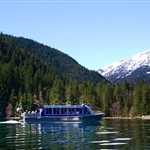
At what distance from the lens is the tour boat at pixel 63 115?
399 feet

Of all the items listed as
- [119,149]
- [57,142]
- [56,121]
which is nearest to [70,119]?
[56,121]

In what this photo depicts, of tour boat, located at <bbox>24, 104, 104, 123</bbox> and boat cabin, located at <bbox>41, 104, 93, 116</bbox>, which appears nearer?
tour boat, located at <bbox>24, 104, 104, 123</bbox>

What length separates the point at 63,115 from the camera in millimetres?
127500

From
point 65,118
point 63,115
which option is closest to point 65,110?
point 63,115

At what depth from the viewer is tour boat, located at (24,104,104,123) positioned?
12169cm

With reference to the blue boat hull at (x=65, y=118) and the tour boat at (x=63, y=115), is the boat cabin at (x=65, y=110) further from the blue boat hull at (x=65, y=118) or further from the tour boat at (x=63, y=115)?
the blue boat hull at (x=65, y=118)

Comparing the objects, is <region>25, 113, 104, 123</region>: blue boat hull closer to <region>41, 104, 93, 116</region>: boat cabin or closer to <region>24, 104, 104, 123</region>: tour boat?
<region>24, 104, 104, 123</region>: tour boat

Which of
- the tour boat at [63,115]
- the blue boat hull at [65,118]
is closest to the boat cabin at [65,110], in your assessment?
the tour boat at [63,115]

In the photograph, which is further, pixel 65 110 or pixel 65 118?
pixel 65 110

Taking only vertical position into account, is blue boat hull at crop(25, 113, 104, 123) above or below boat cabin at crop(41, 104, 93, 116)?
below

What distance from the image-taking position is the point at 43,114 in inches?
5007

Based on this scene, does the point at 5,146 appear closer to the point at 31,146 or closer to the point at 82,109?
the point at 31,146

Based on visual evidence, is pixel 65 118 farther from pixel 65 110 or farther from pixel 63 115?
pixel 65 110

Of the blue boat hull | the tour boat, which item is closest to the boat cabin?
the tour boat
